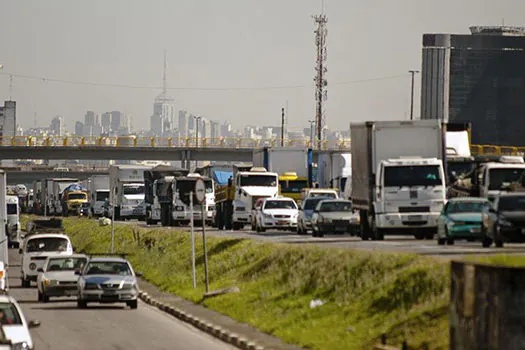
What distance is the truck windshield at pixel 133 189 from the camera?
9674cm

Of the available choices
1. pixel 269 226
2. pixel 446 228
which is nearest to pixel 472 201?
pixel 446 228

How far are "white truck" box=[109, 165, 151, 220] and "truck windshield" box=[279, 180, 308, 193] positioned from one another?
73.6 feet

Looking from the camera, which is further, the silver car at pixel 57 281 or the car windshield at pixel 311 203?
the car windshield at pixel 311 203

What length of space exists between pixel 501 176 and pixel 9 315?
27.0 metres

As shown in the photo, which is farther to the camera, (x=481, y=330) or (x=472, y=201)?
(x=472, y=201)

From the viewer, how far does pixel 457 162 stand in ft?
163

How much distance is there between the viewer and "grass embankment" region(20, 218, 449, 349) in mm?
22891

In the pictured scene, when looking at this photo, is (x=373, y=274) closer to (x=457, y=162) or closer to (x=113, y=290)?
(x=113, y=290)

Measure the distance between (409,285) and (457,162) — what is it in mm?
25582

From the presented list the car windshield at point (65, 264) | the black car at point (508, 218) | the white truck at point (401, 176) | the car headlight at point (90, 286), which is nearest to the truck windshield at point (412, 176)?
the white truck at point (401, 176)

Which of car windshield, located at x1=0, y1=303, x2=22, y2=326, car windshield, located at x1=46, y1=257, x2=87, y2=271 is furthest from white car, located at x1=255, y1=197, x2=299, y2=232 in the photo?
car windshield, located at x1=0, y1=303, x2=22, y2=326

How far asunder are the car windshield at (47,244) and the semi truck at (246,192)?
17.2 m

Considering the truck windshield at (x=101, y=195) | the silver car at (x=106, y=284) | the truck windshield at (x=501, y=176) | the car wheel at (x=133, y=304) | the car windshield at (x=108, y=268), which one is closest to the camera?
the silver car at (x=106, y=284)

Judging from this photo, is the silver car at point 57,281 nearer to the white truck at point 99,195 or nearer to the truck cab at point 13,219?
the truck cab at point 13,219
